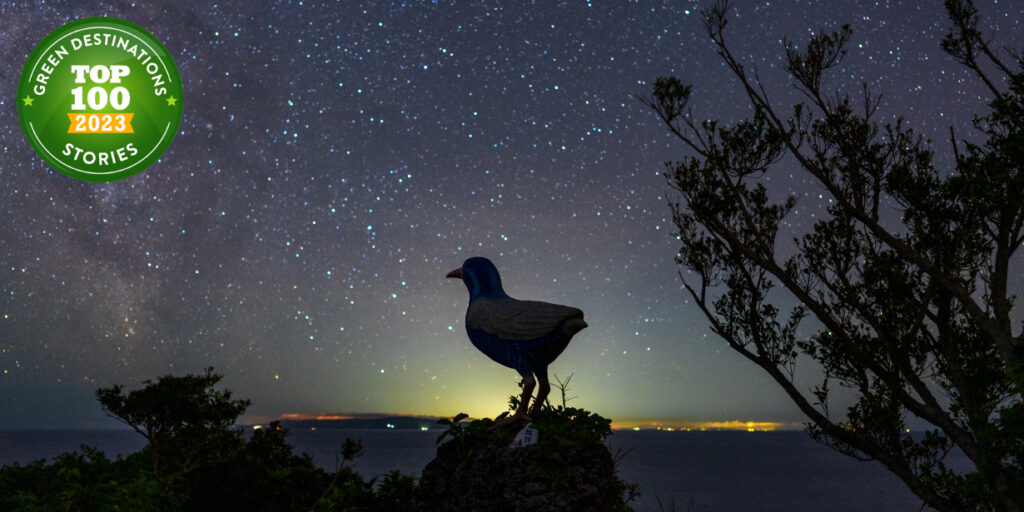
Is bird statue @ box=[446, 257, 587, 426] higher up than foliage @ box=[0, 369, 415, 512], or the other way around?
bird statue @ box=[446, 257, 587, 426]

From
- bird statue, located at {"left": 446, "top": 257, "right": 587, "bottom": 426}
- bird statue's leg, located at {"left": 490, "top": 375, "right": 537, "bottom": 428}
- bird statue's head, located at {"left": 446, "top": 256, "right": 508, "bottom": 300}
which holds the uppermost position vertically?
bird statue's head, located at {"left": 446, "top": 256, "right": 508, "bottom": 300}

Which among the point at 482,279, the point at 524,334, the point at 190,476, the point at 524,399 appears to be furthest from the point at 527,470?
the point at 190,476

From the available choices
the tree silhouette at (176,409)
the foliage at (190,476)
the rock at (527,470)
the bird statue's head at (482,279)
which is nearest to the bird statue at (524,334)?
the bird statue's head at (482,279)

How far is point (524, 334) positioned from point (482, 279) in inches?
45.2

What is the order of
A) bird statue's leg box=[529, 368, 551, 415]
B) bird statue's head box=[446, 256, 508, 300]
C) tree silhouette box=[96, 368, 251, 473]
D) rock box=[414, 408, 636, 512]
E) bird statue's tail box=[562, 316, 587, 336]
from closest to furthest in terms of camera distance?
rock box=[414, 408, 636, 512]
bird statue's tail box=[562, 316, 587, 336]
bird statue's leg box=[529, 368, 551, 415]
bird statue's head box=[446, 256, 508, 300]
tree silhouette box=[96, 368, 251, 473]

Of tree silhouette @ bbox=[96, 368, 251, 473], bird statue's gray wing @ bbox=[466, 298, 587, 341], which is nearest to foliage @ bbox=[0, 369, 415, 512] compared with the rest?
tree silhouette @ bbox=[96, 368, 251, 473]

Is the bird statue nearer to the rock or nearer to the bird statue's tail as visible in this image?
the bird statue's tail

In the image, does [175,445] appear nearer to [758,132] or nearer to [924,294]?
[758,132]

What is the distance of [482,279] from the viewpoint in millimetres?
8117

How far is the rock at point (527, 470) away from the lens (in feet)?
21.5

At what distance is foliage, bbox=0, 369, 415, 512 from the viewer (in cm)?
842

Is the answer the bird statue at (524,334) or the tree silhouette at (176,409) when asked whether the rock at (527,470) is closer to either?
the bird statue at (524,334)

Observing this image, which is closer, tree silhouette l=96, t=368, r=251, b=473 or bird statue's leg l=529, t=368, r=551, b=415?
Result: bird statue's leg l=529, t=368, r=551, b=415

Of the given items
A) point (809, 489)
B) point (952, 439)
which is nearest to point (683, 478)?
point (809, 489)
